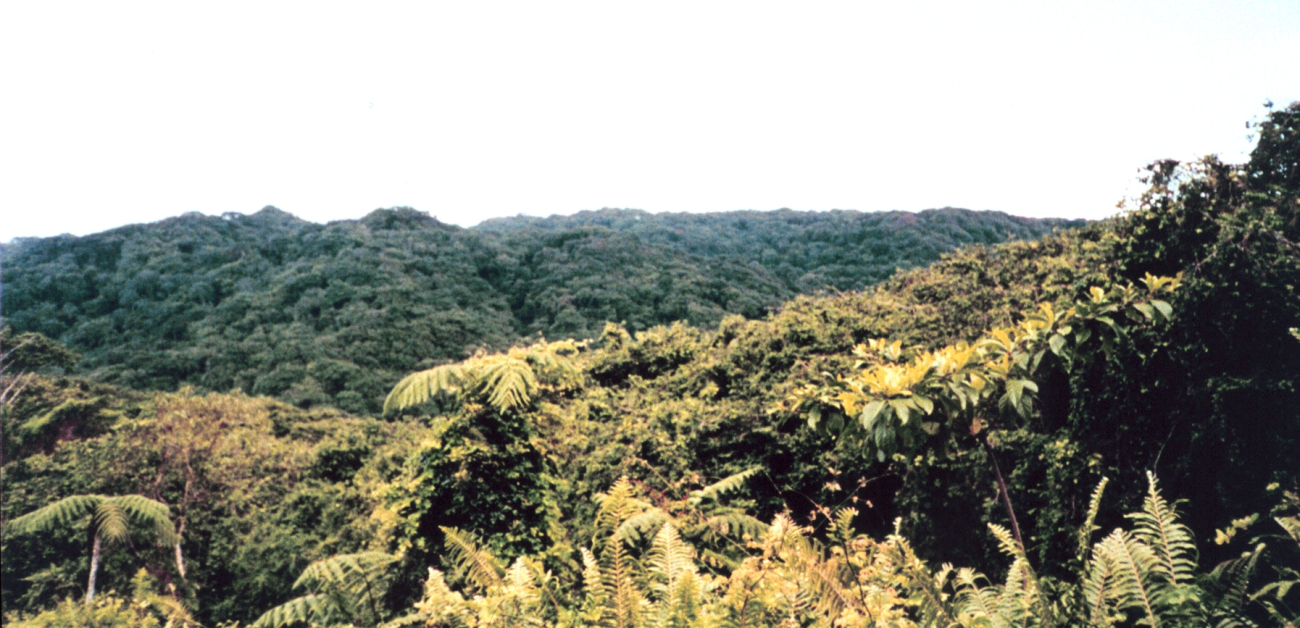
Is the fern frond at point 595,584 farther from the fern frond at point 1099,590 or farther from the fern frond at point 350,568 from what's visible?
the fern frond at point 350,568

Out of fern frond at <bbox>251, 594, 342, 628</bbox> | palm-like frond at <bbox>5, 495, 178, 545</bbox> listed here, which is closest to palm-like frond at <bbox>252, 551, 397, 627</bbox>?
fern frond at <bbox>251, 594, 342, 628</bbox>

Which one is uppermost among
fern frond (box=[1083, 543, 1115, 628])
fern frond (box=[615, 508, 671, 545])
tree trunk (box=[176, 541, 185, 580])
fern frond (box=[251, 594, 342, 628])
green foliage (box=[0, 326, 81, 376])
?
fern frond (box=[1083, 543, 1115, 628])

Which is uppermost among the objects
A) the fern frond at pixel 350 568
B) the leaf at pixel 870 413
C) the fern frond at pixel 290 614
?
the leaf at pixel 870 413

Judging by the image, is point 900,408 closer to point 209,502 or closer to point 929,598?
point 929,598

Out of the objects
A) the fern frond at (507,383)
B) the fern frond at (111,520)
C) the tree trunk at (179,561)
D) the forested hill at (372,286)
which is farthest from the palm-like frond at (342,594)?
the forested hill at (372,286)

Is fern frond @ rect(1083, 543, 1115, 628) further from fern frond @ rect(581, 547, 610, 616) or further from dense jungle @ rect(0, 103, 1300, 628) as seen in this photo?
fern frond @ rect(581, 547, 610, 616)

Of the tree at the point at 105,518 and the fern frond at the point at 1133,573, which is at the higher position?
the fern frond at the point at 1133,573
